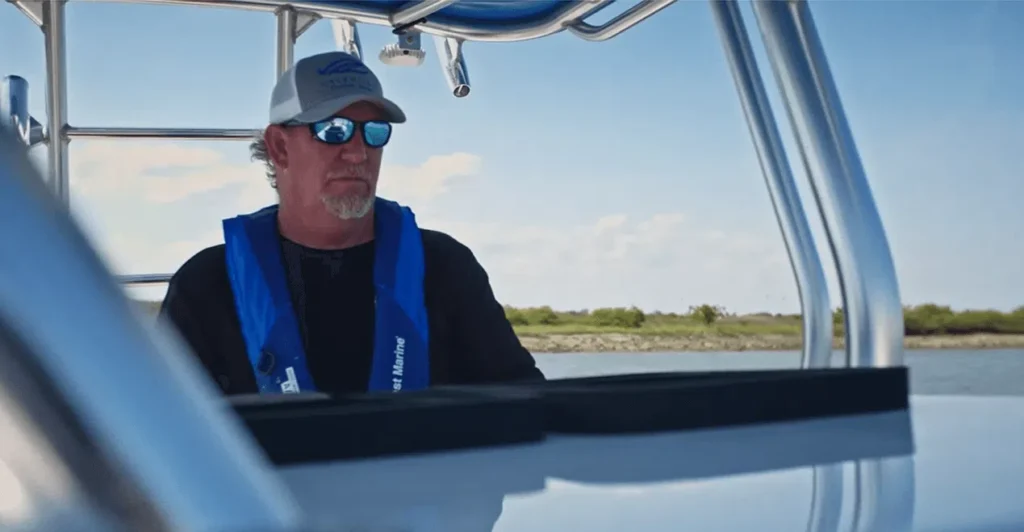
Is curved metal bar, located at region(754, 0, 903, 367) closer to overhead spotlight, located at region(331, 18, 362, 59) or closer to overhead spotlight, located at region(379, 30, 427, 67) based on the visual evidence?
overhead spotlight, located at region(379, 30, 427, 67)

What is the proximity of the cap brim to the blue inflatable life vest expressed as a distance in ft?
0.54

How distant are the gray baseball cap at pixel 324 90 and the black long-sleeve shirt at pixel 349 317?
0.69 feet

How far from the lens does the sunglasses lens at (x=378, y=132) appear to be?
168cm

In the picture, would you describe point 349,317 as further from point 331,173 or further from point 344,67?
point 344,67

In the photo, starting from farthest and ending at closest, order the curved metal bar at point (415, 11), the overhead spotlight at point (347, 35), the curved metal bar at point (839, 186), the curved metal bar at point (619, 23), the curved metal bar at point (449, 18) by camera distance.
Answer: the overhead spotlight at point (347, 35)
the curved metal bar at point (449, 18)
the curved metal bar at point (415, 11)
the curved metal bar at point (619, 23)
the curved metal bar at point (839, 186)

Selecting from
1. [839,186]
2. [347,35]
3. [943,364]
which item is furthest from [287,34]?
[943,364]

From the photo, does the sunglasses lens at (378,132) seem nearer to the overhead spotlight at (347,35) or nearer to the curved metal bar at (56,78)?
the overhead spotlight at (347,35)

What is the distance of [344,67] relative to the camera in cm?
172

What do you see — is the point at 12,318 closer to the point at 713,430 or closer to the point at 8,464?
the point at 8,464

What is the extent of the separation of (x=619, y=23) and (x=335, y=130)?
50 centimetres

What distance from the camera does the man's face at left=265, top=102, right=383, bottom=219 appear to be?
176cm

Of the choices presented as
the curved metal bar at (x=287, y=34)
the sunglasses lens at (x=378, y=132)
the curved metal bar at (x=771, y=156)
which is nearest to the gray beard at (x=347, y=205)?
the sunglasses lens at (x=378, y=132)

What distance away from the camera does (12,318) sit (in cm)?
17

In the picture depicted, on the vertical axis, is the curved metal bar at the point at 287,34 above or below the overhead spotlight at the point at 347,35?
above
